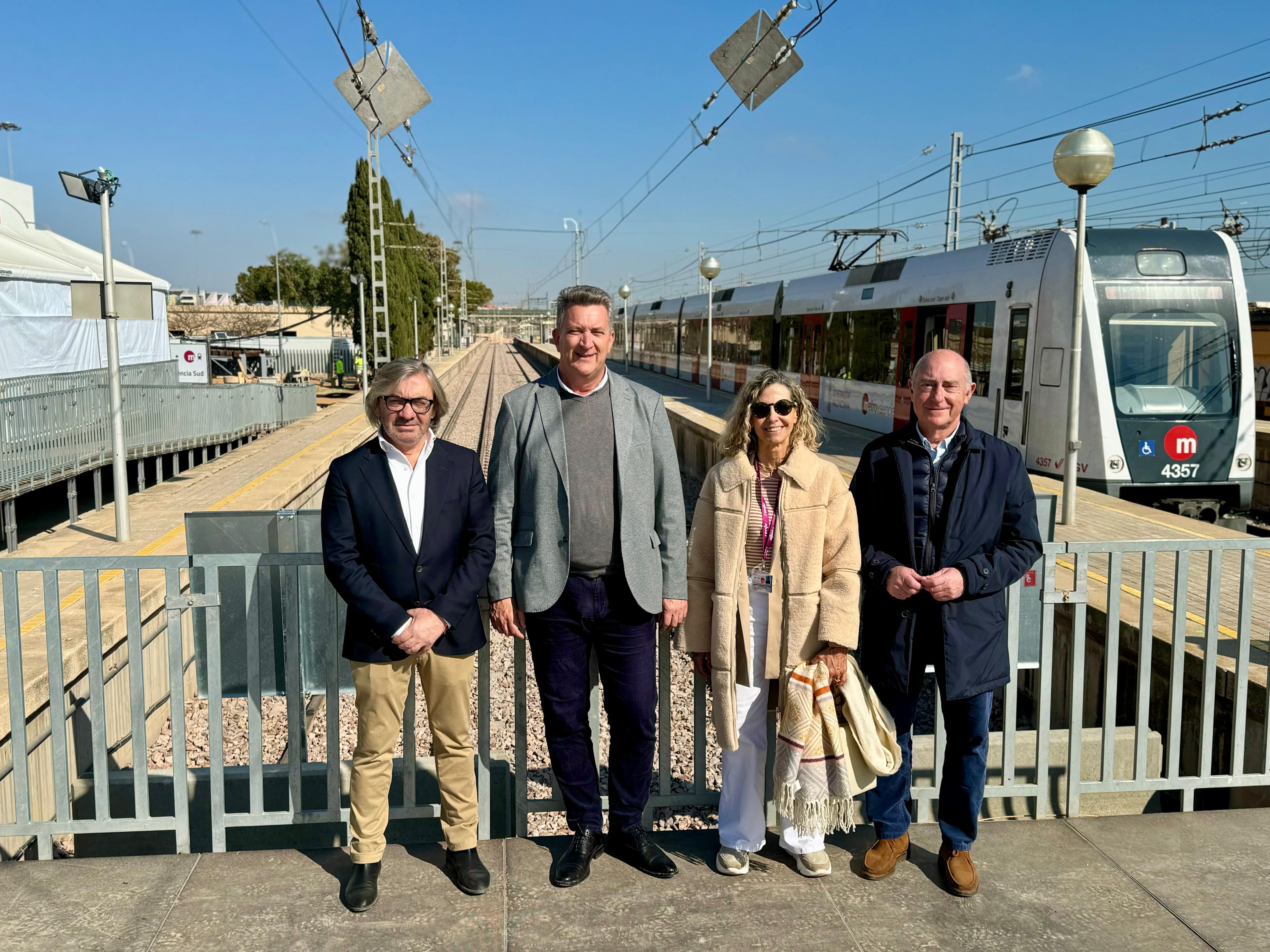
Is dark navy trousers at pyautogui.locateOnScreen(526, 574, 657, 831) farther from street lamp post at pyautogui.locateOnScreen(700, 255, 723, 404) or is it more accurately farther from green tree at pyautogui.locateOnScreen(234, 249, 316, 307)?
green tree at pyautogui.locateOnScreen(234, 249, 316, 307)

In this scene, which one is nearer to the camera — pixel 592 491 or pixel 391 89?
pixel 592 491

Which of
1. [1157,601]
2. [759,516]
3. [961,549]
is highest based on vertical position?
[759,516]

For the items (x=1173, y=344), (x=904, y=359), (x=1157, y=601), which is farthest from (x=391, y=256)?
(x=1157, y=601)

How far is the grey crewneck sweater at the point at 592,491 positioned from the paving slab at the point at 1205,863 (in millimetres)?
2140

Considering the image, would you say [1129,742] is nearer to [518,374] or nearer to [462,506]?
[462,506]

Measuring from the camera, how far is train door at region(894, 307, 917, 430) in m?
16.5

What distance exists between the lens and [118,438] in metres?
10.6

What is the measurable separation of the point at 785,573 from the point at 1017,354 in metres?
10.6

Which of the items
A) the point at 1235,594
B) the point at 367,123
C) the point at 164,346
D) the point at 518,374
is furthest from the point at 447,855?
the point at 518,374

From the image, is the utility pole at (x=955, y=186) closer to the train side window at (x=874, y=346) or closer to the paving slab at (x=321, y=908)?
the train side window at (x=874, y=346)

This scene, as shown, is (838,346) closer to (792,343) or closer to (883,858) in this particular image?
(792,343)

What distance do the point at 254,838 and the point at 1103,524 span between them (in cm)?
839

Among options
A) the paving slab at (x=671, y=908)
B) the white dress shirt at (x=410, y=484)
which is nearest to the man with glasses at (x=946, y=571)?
the paving slab at (x=671, y=908)

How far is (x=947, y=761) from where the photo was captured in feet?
11.9
